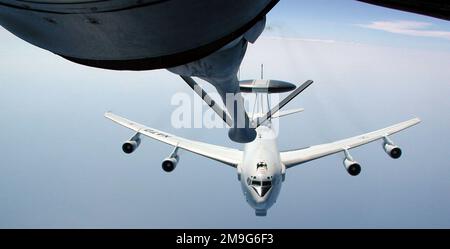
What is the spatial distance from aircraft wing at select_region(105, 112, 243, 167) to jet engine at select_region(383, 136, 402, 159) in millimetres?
5530

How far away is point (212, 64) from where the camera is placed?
2375mm

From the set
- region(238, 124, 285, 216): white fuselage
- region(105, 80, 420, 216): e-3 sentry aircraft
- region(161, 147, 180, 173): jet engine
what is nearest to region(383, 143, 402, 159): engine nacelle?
region(105, 80, 420, 216): e-3 sentry aircraft

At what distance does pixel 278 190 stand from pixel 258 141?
7.41ft

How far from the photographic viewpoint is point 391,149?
11.5m

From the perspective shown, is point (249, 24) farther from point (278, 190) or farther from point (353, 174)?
point (278, 190)

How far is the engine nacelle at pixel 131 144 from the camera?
10.6 meters

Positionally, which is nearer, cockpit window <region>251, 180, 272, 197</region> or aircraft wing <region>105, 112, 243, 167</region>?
cockpit window <region>251, 180, 272, 197</region>

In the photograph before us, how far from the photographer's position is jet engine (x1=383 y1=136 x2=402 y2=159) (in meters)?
11.3

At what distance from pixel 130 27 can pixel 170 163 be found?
10.3 metres

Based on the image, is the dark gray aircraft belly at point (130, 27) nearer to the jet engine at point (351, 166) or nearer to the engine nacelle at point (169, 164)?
the engine nacelle at point (169, 164)

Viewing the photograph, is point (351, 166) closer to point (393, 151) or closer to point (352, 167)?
point (352, 167)

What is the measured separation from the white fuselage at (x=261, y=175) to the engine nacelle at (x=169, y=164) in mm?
2557

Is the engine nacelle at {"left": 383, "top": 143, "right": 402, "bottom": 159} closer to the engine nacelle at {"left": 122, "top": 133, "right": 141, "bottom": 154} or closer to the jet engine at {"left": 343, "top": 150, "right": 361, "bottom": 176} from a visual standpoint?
the jet engine at {"left": 343, "top": 150, "right": 361, "bottom": 176}

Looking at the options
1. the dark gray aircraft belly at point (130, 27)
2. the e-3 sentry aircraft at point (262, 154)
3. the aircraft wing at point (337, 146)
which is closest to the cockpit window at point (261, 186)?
the e-3 sentry aircraft at point (262, 154)
